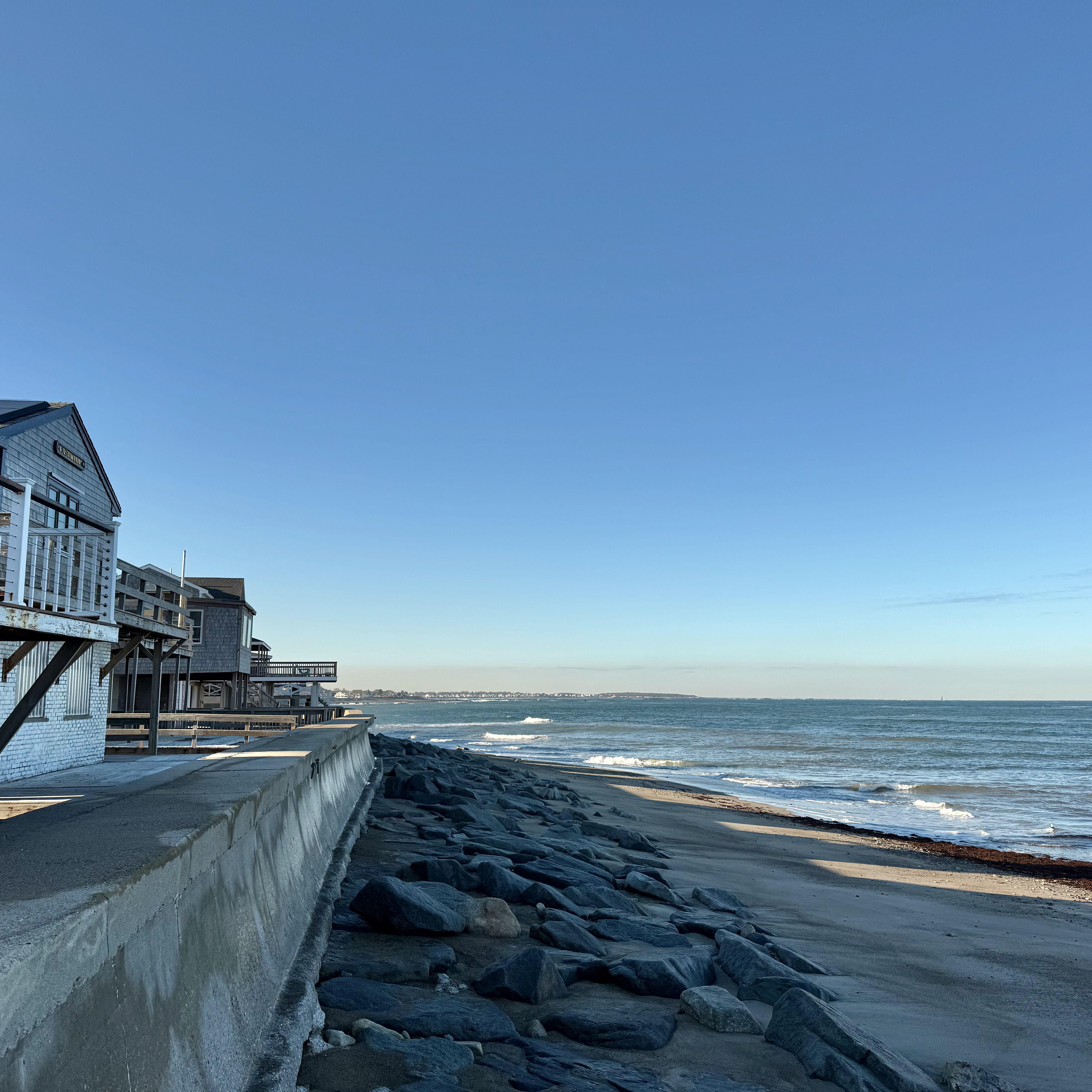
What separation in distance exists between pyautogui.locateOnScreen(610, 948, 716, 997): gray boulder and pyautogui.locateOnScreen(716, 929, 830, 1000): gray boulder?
257 mm

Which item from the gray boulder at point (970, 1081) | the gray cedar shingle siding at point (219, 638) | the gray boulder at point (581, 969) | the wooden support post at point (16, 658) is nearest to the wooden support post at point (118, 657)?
the wooden support post at point (16, 658)

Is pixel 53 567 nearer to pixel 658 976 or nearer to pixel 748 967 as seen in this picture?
pixel 658 976

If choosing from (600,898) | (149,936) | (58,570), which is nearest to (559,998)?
(600,898)

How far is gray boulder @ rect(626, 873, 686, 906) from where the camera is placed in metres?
8.72

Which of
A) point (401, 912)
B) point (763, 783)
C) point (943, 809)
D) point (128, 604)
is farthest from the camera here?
point (763, 783)

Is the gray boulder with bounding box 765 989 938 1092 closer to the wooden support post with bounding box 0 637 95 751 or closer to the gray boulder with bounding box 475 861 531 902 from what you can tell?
the gray boulder with bounding box 475 861 531 902

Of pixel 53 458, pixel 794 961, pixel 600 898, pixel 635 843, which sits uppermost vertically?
pixel 53 458

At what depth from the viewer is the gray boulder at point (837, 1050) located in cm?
437

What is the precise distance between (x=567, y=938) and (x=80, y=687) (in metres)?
12.6

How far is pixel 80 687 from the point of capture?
50.1ft

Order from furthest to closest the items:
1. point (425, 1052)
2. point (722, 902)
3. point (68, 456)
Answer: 1. point (68, 456)
2. point (722, 902)
3. point (425, 1052)

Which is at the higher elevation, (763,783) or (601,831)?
(601,831)

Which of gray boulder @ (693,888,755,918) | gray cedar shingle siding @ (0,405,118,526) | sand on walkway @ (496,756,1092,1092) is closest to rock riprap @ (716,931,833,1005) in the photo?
sand on walkway @ (496,756,1092,1092)

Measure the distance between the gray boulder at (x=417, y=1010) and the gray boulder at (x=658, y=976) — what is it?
1.00m
